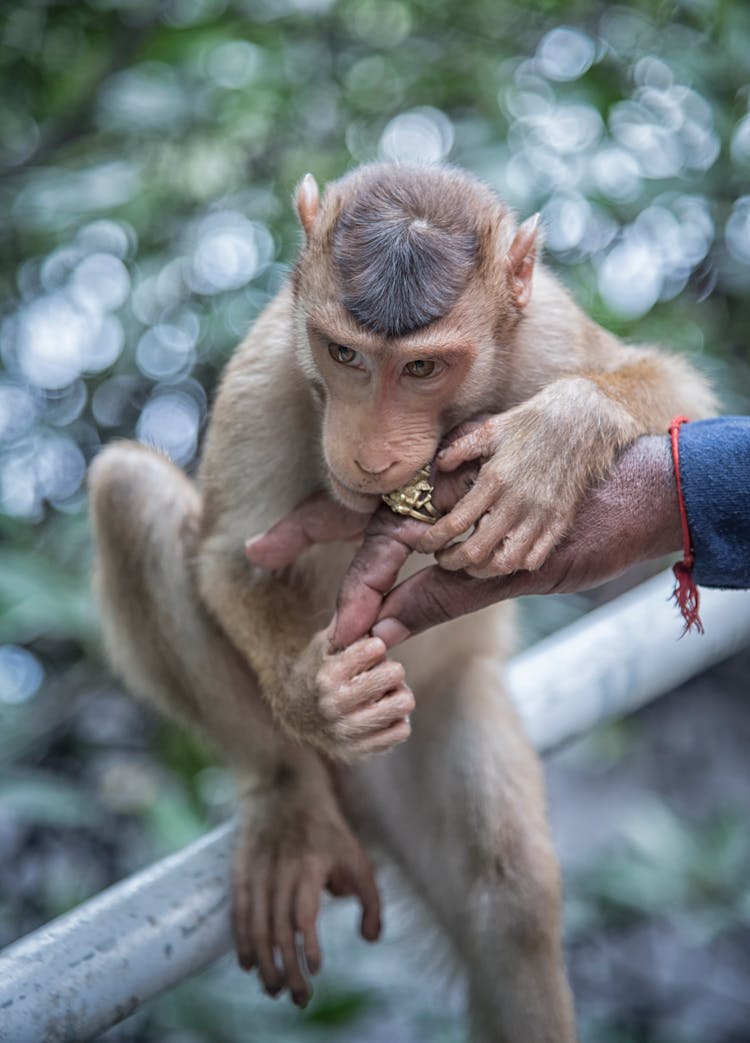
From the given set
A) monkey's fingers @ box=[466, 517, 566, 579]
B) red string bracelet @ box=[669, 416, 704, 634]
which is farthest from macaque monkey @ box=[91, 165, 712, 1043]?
red string bracelet @ box=[669, 416, 704, 634]

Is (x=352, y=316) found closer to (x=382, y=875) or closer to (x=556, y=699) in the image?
(x=556, y=699)

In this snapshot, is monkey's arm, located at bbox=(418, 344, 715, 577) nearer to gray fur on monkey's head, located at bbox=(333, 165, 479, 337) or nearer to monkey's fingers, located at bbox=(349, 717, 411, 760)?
gray fur on monkey's head, located at bbox=(333, 165, 479, 337)

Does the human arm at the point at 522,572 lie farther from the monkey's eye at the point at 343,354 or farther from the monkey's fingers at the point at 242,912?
the monkey's fingers at the point at 242,912

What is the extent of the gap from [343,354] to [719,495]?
0.73 metres

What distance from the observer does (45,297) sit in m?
4.46

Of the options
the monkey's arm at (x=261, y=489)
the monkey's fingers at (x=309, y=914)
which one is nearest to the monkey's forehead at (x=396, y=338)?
the monkey's arm at (x=261, y=489)

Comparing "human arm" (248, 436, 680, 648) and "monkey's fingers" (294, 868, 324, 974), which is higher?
"human arm" (248, 436, 680, 648)

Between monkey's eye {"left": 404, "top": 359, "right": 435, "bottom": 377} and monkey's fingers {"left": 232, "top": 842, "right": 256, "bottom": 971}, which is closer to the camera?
monkey's eye {"left": 404, "top": 359, "right": 435, "bottom": 377}

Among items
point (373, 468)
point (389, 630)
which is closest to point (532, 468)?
point (373, 468)

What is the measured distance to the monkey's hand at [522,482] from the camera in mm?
2010

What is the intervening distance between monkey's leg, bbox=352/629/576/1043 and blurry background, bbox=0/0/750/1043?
580 millimetres

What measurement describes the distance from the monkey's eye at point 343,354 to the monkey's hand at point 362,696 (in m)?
0.51

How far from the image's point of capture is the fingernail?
2.13m

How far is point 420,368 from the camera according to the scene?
2.16 metres
